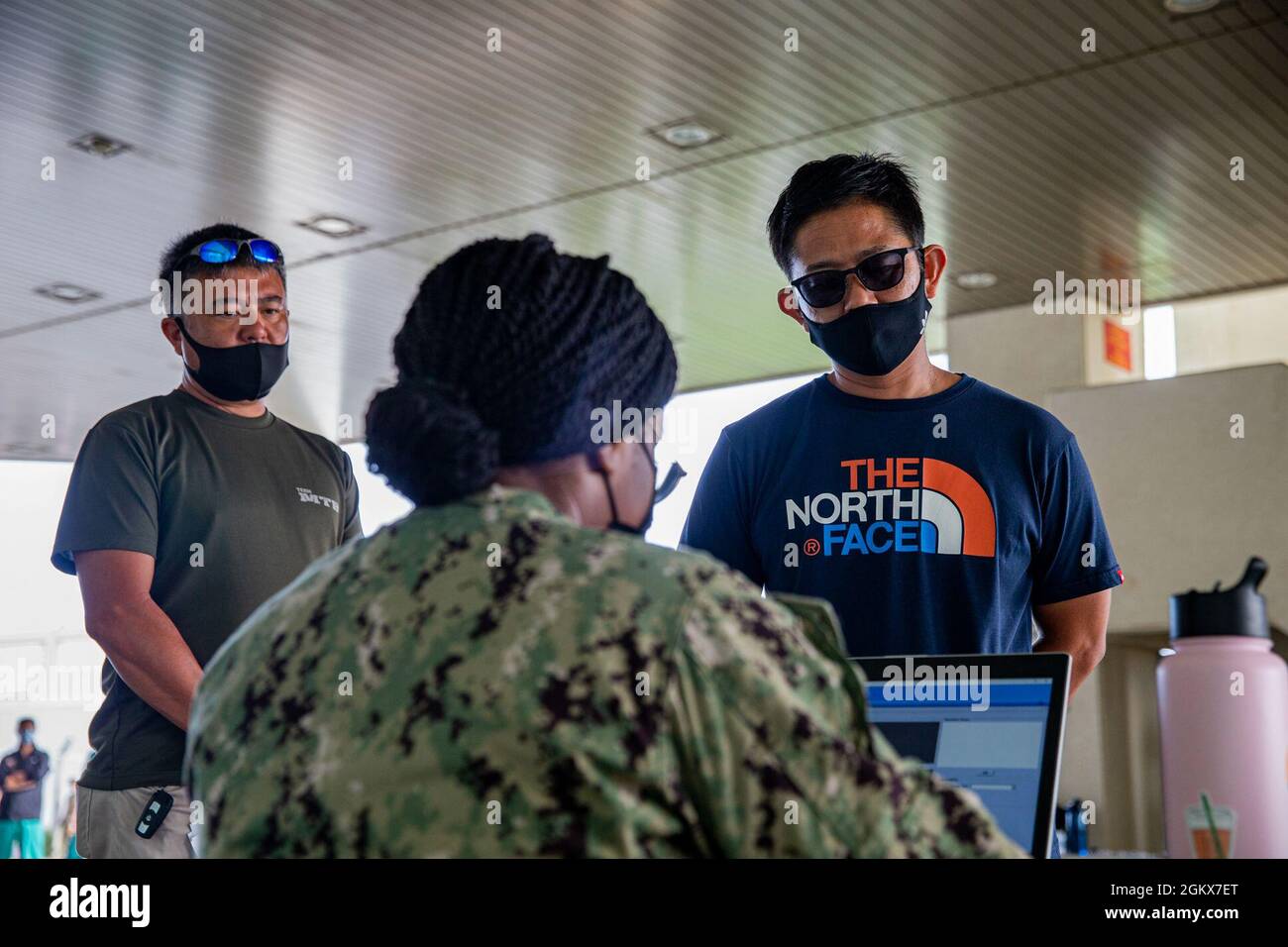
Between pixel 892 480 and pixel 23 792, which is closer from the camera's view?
pixel 892 480

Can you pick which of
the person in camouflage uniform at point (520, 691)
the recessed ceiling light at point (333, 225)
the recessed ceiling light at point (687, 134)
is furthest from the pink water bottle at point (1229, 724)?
the recessed ceiling light at point (333, 225)

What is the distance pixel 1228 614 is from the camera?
1.18 metres

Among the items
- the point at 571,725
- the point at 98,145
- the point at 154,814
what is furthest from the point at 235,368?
the point at 98,145

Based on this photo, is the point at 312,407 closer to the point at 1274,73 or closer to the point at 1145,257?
the point at 1145,257

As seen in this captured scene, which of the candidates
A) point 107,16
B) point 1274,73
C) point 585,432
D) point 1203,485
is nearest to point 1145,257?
point 1203,485

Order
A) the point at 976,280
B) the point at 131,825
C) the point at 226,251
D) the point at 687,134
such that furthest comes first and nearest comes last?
the point at 976,280 → the point at 687,134 → the point at 226,251 → the point at 131,825

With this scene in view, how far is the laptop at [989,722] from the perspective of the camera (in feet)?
4.09

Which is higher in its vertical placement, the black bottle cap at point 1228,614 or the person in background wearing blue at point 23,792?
the black bottle cap at point 1228,614

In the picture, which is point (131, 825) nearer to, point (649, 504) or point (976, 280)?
point (649, 504)

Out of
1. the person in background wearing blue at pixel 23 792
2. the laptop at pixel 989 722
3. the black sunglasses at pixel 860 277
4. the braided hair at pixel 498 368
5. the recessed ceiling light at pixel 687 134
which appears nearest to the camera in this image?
the braided hair at pixel 498 368

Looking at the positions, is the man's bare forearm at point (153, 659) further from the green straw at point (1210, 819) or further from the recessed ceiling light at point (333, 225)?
the recessed ceiling light at point (333, 225)

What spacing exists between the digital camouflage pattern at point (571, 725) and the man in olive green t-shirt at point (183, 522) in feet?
3.61

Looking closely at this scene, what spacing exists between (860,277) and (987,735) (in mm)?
835
